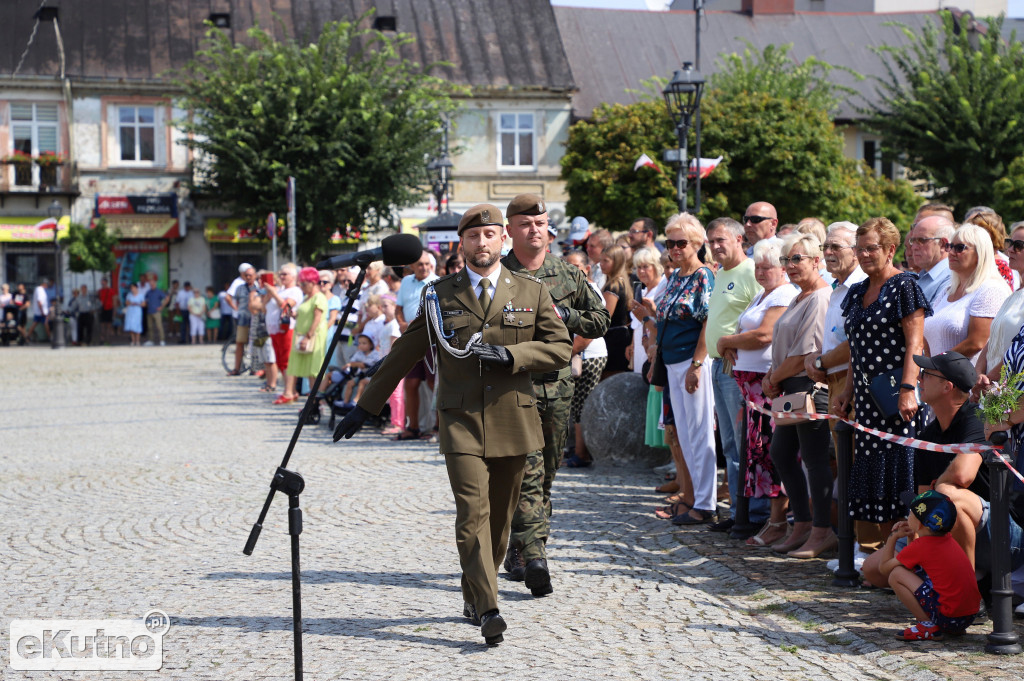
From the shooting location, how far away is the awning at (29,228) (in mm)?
40656

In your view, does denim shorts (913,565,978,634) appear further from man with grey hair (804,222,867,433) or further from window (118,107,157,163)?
window (118,107,157,163)

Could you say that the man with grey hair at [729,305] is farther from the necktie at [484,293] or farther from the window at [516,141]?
the window at [516,141]

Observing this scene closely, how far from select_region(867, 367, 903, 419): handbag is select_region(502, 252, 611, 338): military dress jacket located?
4.72ft

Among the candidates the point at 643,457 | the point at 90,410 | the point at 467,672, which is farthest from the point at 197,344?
the point at 467,672

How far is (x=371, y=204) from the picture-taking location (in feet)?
124

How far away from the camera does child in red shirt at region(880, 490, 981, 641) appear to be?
5309 mm

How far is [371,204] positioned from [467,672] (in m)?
33.5

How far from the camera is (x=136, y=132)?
4116 cm

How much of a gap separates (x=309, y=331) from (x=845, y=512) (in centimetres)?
1058

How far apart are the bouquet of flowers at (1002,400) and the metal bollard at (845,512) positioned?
3.93 ft

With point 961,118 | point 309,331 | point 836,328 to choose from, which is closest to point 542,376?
point 836,328

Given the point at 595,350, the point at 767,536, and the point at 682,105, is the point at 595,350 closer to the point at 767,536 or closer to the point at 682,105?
the point at 767,536

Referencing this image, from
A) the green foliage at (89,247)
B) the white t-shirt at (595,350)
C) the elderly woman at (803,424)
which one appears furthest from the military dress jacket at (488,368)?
the green foliage at (89,247)

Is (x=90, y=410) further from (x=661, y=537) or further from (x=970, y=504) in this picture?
(x=970, y=504)
